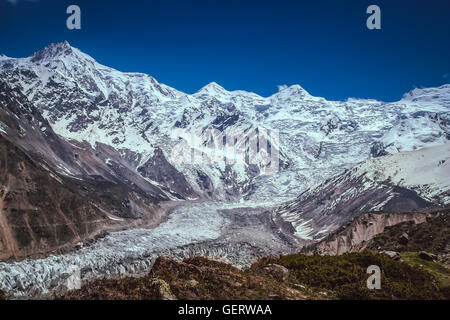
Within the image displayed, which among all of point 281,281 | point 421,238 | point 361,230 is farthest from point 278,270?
point 361,230

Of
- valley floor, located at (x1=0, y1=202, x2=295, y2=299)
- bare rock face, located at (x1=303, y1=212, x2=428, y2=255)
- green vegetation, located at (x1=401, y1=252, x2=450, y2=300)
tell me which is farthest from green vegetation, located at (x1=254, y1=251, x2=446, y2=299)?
bare rock face, located at (x1=303, y1=212, x2=428, y2=255)

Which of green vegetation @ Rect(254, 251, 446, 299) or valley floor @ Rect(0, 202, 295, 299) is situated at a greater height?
valley floor @ Rect(0, 202, 295, 299)

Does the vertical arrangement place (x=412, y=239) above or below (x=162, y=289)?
above

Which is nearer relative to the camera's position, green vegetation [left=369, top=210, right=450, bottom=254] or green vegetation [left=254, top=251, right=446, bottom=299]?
green vegetation [left=254, top=251, right=446, bottom=299]

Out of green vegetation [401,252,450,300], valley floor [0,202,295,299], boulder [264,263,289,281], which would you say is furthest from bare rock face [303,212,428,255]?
boulder [264,263,289,281]

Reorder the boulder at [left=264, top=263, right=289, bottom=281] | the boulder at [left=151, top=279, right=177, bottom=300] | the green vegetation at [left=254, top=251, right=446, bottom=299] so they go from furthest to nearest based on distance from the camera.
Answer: the boulder at [left=264, top=263, right=289, bottom=281]
the green vegetation at [left=254, top=251, right=446, bottom=299]
the boulder at [left=151, top=279, right=177, bottom=300]

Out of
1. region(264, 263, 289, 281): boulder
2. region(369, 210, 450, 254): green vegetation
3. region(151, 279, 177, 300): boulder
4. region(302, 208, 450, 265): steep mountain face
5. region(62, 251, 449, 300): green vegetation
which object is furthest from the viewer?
region(369, 210, 450, 254): green vegetation

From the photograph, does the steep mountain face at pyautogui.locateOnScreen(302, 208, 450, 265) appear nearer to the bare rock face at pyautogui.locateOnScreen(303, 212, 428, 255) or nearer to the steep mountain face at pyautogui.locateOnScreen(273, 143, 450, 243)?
the bare rock face at pyautogui.locateOnScreen(303, 212, 428, 255)

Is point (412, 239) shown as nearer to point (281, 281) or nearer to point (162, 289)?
point (281, 281)

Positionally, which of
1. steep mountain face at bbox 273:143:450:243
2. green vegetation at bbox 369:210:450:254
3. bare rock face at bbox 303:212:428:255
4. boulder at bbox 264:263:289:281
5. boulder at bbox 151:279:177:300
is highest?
steep mountain face at bbox 273:143:450:243
